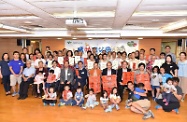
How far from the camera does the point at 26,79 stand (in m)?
5.93

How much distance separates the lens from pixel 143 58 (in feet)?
19.6

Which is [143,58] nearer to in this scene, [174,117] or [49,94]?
[174,117]

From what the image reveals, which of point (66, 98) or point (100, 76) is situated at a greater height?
point (100, 76)

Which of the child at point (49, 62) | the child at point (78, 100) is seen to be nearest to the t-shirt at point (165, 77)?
the child at point (78, 100)

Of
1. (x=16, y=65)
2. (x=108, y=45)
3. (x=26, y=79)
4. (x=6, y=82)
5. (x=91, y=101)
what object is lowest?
(x=91, y=101)

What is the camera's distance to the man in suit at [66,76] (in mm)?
5715

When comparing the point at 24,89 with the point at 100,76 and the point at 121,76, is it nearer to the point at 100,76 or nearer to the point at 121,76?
the point at 100,76

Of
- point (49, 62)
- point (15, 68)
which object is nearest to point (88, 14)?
point (49, 62)

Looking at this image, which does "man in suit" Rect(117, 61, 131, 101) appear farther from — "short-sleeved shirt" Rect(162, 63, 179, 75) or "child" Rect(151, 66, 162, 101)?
"short-sleeved shirt" Rect(162, 63, 179, 75)

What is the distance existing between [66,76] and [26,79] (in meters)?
1.32

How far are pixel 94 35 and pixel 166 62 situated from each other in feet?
11.4

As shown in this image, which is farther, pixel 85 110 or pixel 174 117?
pixel 85 110

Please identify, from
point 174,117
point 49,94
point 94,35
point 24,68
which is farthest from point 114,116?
point 94,35

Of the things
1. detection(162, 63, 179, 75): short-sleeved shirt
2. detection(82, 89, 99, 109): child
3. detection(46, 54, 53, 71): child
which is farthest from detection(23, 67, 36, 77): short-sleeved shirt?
detection(162, 63, 179, 75): short-sleeved shirt
